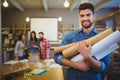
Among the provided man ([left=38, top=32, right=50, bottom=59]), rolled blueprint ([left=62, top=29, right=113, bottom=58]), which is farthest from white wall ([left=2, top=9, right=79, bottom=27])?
rolled blueprint ([left=62, top=29, right=113, bottom=58])

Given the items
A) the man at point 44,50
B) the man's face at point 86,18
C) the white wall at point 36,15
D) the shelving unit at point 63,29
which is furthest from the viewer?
the white wall at point 36,15

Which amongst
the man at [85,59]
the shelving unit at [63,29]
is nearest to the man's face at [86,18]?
the man at [85,59]

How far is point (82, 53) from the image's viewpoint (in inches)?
48.3

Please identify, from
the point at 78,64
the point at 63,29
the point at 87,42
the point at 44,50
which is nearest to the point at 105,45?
the point at 87,42

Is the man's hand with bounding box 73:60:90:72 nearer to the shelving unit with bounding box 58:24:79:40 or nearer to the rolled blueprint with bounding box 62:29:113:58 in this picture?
the rolled blueprint with bounding box 62:29:113:58

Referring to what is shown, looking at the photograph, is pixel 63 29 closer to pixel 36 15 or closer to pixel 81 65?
pixel 36 15

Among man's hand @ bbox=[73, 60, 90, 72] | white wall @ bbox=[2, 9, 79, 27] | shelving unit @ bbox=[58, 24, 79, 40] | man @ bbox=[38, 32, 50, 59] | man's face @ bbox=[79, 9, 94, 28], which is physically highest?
white wall @ bbox=[2, 9, 79, 27]

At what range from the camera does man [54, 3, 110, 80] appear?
4.05ft

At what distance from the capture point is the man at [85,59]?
4.05 feet

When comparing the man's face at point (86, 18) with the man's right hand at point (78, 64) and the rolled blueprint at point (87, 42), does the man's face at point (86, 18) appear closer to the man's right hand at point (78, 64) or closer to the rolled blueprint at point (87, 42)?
the rolled blueprint at point (87, 42)

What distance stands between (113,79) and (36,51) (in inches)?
93.4

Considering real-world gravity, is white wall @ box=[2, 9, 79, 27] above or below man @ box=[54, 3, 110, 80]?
above

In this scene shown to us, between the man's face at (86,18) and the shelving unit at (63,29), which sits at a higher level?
the shelving unit at (63,29)

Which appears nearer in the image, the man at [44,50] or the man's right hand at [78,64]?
the man's right hand at [78,64]
